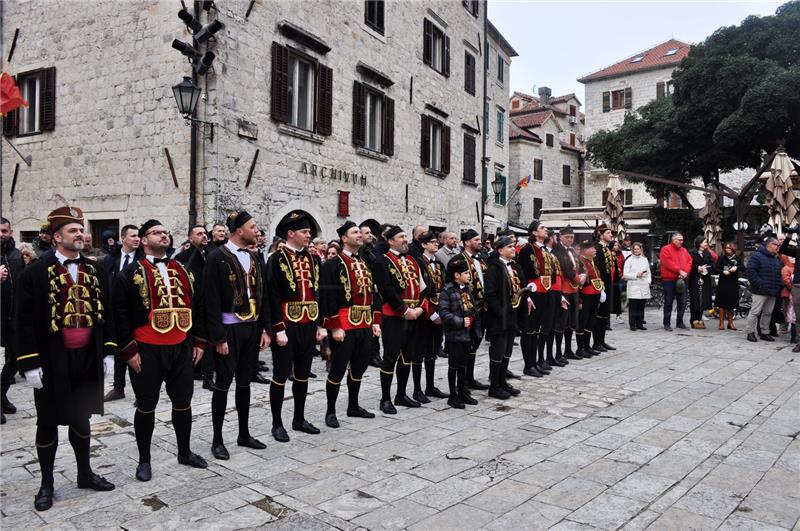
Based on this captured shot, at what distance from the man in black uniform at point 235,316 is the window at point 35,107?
1182cm

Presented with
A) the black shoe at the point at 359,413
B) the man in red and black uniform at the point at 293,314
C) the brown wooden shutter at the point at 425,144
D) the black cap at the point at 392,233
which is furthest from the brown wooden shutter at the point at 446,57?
the black shoe at the point at 359,413

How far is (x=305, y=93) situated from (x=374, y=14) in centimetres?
393

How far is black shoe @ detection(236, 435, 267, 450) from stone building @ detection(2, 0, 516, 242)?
736 cm

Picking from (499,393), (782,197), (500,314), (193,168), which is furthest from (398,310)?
(782,197)

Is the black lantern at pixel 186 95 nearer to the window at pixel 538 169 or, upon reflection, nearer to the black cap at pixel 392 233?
the black cap at pixel 392 233

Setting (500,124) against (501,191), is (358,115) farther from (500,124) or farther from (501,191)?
(500,124)

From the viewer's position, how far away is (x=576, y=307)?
966 cm

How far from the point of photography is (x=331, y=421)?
19.0 ft

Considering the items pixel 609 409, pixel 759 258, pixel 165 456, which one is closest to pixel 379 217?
pixel 759 258

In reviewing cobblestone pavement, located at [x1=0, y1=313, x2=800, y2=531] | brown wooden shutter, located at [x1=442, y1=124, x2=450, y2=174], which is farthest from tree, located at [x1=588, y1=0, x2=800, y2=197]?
cobblestone pavement, located at [x1=0, y1=313, x2=800, y2=531]

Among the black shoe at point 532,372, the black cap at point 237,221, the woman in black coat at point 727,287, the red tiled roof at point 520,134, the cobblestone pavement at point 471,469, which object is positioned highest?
the red tiled roof at point 520,134

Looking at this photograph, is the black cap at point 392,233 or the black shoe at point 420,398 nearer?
the black cap at point 392,233

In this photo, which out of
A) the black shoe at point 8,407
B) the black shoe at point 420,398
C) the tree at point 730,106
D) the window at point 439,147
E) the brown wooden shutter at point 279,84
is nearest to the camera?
the black shoe at point 8,407

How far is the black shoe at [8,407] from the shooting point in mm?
6254
